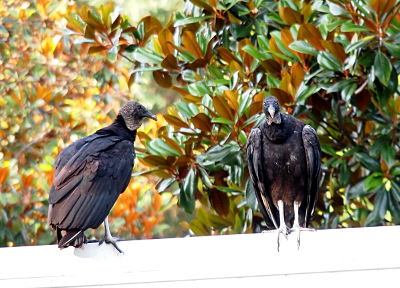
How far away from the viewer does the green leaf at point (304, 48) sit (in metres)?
3.73

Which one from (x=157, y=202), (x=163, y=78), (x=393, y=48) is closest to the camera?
(x=393, y=48)

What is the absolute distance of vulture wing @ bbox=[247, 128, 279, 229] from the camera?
362cm

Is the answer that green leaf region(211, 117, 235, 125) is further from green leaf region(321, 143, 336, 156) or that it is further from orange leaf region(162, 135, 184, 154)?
green leaf region(321, 143, 336, 156)

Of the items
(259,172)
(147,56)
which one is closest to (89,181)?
(259,172)

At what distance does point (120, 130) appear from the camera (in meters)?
3.66

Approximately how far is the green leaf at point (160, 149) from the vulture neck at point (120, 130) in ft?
0.69

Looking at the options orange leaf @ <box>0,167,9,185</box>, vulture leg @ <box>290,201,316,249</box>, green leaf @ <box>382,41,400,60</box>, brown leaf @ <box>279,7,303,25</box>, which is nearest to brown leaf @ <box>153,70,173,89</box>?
brown leaf @ <box>279,7,303,25</box>

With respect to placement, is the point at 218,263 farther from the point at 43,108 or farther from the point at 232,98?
the point at 43,108

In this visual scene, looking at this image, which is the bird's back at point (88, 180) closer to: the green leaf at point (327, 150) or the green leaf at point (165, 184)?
the green leaf at point (165, 184)

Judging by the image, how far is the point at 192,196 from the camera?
402cm

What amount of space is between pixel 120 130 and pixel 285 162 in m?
0.92

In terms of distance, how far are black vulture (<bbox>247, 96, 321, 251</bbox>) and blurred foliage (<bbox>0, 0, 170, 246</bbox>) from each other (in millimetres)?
1884

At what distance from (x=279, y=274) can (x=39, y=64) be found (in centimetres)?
366

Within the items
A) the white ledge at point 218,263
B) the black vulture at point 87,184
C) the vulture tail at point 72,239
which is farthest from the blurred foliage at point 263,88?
the vulture tail at point 72,239
